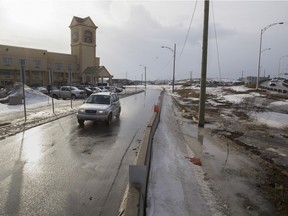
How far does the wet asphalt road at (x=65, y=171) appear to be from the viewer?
5.32 m

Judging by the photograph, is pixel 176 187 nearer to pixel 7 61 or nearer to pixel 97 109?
pixel 97 109

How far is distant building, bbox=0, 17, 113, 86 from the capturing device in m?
57.3

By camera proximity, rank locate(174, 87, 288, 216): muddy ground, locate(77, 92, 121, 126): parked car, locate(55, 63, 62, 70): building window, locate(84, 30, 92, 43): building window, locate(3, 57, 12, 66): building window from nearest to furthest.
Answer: locate(174, 87, 288, 216): muddy ground, locate(77, 92, 121, 126): parked car, locate(3, 57, 12, 66): building window, locate(55, 63, 62, 70): building window, locate(84, 30, 92, 43): building window

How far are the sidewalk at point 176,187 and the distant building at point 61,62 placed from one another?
53.2m

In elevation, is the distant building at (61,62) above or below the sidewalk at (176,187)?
above

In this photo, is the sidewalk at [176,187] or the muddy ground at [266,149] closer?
the sidewalk at [176,187]

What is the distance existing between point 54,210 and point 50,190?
95cm

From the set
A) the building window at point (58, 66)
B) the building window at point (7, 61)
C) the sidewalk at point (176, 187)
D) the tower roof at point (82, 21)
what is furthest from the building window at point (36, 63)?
the sidewalk at point (176, 187)

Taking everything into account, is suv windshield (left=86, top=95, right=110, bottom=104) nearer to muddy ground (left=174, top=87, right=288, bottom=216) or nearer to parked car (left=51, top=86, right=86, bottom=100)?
muddy ground (left=174, top=87, right=288, bottom=216)

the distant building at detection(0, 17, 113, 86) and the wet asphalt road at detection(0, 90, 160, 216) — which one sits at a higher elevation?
the distant building at detection(0, 17, 113, 86)

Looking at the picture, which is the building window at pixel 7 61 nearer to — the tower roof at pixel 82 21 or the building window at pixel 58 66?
the building window at pixel 58 66

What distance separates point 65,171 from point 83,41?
6928 centimetres

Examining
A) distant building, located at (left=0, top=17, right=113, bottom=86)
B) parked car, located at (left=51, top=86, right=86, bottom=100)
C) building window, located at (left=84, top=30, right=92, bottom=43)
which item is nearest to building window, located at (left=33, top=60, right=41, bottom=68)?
distant building, located at (left=0, top=17, right=113, bottom=86)

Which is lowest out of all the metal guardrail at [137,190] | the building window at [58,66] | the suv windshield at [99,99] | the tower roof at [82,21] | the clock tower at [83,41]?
the metal guardrail at [137,190]
